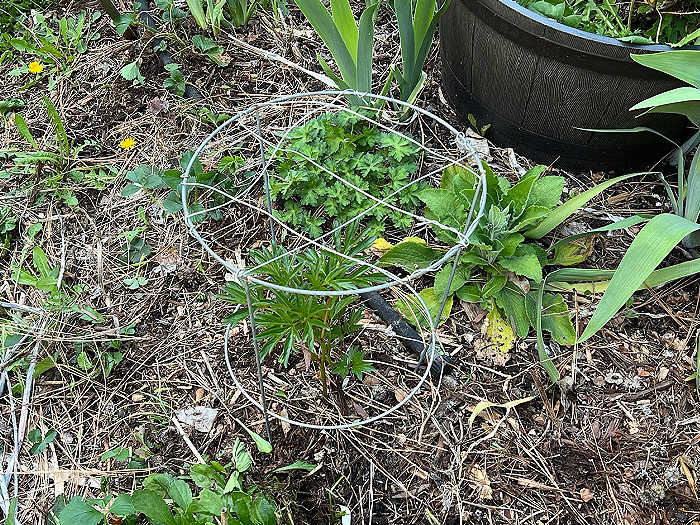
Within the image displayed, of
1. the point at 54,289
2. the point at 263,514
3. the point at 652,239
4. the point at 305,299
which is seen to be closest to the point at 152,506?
the point at 263,514

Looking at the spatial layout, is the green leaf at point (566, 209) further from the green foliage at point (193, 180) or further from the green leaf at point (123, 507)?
→ the green leaf at point (123, 507)

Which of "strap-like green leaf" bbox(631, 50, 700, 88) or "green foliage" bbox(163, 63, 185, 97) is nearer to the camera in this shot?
"strap-like green leaf" bbox(631, 50, 700, 88)

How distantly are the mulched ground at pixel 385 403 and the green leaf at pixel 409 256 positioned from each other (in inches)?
5.6

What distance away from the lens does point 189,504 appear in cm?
105

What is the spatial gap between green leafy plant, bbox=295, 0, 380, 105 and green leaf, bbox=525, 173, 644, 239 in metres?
0.57

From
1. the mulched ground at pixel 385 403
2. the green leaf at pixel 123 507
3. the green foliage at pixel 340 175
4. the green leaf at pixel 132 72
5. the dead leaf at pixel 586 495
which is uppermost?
the green leaf at pixel 132 72

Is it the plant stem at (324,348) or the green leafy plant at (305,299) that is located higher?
the green leafy plant at (305,299)

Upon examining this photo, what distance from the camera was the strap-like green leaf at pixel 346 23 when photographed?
4.59 feet

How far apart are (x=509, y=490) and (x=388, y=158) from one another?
0.85m

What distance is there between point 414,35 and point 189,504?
1.17 meters

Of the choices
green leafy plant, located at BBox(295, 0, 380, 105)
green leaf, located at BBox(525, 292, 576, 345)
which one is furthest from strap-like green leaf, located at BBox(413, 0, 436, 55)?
green leaf, located at BBox(525, 292, 576, 345)

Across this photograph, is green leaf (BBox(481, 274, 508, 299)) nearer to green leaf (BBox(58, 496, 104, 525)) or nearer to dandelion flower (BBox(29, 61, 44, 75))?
green leaf (BBox(58, 496, 104, 525))

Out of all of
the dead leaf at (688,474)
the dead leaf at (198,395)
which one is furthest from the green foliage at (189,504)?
the dead leaf at (688,474)

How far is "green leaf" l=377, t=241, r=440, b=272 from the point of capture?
1.43 metres
